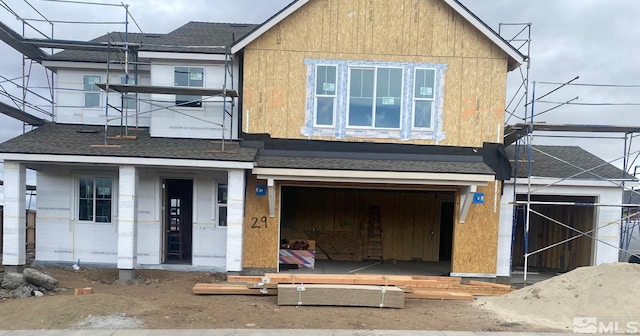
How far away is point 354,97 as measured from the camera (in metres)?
11.7

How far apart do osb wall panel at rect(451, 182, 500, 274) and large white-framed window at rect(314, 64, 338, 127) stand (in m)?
4.46

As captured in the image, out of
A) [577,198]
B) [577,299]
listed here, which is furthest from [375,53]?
[577,198]

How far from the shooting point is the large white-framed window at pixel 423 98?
38.4 ft

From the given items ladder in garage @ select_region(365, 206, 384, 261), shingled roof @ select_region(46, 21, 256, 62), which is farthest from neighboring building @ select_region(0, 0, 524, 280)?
ladder in garage @ select_region(365, 206, 384, 261)

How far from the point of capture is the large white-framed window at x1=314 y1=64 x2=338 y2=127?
1164 centimetres

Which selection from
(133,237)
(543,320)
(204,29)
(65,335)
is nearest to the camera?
(65,335)

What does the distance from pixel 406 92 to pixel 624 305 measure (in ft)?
22.9

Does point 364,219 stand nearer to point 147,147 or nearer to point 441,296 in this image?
point 441,296

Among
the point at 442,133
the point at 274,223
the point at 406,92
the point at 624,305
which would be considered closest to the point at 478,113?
the point at 442,133

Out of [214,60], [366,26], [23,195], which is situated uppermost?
[366,26]

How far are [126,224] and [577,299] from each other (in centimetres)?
1064

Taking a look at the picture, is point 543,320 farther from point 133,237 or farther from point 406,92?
point 133,237

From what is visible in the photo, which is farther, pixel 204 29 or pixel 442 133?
pixel 204 29

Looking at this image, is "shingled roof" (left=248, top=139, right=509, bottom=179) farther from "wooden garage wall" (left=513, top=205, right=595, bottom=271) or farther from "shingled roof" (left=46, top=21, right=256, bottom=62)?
"wooden garage wall" (left=513, top=205, right=595, bottom=271)
